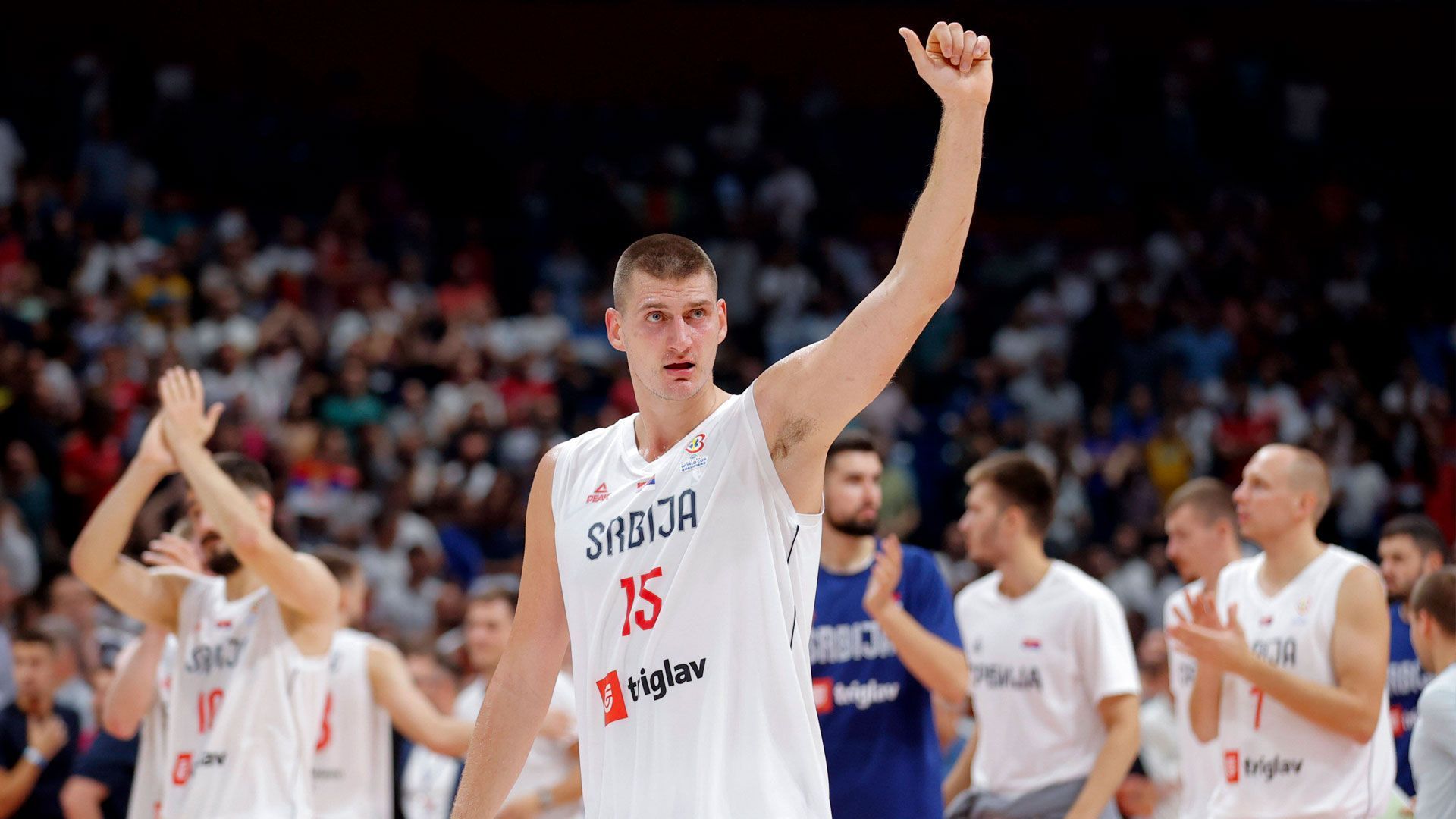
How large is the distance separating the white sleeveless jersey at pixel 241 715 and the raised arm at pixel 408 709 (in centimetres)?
73

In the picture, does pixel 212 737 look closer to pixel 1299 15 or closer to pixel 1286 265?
pixel 1286 265

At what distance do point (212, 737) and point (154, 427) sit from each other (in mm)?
1472

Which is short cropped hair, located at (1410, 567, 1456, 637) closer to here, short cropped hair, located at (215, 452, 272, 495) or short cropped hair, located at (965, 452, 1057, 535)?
short cropped hair, located at (965, 452, 1057, 535)

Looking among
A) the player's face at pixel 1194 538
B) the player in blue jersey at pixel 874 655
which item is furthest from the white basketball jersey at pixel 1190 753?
the player in blue jersey at pixel 874 655

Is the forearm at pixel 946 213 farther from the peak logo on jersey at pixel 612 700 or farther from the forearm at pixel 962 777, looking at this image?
the forearm at pixel 962 777

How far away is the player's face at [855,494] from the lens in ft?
23.4

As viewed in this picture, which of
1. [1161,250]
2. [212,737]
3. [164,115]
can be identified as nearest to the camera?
[212,737]

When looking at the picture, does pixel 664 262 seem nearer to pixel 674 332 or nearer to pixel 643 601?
pixel 674 332

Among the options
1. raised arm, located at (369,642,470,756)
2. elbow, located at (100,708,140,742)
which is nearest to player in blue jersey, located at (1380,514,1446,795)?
raised arm, located at (369,642,470,756)

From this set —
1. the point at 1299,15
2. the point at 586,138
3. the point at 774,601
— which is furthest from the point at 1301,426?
the point at 774,601

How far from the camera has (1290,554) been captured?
25.2 feet

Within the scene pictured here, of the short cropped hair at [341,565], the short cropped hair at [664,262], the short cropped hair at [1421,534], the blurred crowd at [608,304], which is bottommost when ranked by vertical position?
the short cropped hair at [1421,534]

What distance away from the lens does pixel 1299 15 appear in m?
23.7

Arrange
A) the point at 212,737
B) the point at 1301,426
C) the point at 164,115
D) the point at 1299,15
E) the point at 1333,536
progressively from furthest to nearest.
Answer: the point at 1299,15 → the point at 164,115 → the point at 1301,426 → the point at 1333,536 → the point at 212,737
